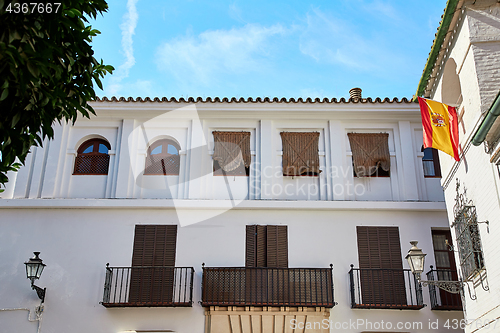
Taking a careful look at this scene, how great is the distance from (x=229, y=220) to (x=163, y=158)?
8.76 feet

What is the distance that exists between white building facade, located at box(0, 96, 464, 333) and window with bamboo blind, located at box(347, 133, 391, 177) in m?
0.04

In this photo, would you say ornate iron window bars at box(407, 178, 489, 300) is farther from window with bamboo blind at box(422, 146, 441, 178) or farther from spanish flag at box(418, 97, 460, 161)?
window with bamboo blind at box(422, 146, 441, 178)

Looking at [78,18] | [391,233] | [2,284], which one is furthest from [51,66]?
[391,233]

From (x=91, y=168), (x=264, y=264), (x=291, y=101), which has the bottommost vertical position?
(x=264, y=264)

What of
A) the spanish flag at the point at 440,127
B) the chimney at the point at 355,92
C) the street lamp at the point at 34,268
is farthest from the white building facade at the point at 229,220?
the spanish flag at the point at 440,127

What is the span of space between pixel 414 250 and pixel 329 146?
5.63m

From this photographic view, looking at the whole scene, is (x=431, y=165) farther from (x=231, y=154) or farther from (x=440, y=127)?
(x=231, y=154)

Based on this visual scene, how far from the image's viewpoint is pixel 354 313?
12984 millimetres

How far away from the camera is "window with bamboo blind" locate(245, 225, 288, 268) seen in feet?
44.6

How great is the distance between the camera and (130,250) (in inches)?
539

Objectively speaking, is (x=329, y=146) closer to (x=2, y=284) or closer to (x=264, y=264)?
(x=264, y=264)

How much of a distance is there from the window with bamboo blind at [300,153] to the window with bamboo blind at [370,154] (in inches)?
41.6

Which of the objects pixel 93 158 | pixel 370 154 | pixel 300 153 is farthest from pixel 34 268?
pixel 370 154

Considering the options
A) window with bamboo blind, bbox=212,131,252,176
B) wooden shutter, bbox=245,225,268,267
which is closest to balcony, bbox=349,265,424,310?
wooden shutter, bbox=245,225,268,267
